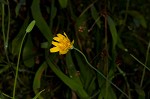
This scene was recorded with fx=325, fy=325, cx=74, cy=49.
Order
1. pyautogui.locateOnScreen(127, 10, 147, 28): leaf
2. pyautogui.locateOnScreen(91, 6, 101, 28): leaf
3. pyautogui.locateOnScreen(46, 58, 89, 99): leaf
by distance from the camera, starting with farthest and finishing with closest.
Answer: pyautogui.locateOnScreen(127, 10, 147, 28): leaf
pyautogui.locateOnScreen(91, 6, 101, 28): leaf
pyautogui.locateOnScreen(46, 58, 89, 99): leaf

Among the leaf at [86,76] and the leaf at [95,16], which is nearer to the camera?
the leaf at [86,76]

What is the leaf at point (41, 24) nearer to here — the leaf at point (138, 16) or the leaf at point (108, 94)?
the leaf at point (108, 94)

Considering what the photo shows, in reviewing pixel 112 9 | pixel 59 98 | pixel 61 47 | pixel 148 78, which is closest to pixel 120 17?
pixel 112 9

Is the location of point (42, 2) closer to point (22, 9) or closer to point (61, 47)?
point (22, 9)

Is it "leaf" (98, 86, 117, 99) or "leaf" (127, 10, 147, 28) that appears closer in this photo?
"leaf" (98, 86, 117, 99)

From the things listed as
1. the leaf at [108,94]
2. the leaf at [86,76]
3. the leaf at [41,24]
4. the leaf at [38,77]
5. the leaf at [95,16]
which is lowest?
the leaf at [108,94]

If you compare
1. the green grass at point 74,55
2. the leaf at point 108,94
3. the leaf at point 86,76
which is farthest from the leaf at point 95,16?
the leaf at point 108,94

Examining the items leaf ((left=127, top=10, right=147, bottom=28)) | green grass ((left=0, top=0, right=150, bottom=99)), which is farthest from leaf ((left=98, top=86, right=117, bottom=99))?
leaf ((left=127, top=10, right=147, bottom=28))

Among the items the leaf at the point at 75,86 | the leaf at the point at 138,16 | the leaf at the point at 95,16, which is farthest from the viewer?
the leaf at the point at 138,16

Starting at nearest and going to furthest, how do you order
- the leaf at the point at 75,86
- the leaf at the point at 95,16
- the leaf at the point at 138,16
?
the leaf at the point at 75,86, the leaf at the point at 95,16, the leaf at the point at 138,16

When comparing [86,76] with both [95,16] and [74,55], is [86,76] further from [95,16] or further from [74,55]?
[95,16]

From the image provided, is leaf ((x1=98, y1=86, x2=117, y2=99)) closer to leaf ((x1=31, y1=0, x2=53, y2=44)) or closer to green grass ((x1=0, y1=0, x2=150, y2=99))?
green grass ((x1=0, y1=0, x2=150, y2=99))

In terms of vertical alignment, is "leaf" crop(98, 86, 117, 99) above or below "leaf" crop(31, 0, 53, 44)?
below
